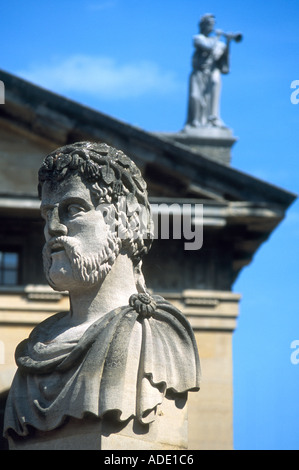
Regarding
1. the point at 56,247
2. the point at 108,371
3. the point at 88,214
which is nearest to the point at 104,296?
the point at 56,247

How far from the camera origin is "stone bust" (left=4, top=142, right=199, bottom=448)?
1310 cm

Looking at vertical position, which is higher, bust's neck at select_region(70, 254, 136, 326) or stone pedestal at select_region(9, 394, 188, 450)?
bust's neck at select_region(70, 254, 136, 326)

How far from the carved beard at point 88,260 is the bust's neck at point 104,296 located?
0.07m

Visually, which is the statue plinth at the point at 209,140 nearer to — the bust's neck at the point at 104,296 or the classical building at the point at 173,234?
the classical building at the point at 173,234

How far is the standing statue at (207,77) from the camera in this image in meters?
36.8

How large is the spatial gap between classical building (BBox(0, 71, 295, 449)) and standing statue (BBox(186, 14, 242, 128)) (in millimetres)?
597

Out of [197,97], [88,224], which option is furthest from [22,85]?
[88,224]

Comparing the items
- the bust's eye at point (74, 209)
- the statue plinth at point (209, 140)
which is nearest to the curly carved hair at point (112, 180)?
the bust's eye at point (74, 209)

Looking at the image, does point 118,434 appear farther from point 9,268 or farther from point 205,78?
point 205,78

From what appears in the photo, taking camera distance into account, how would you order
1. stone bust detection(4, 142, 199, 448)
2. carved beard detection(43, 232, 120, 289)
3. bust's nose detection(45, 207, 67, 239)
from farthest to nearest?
1. bust's nose detection(45, 207, 67, 239)
2. carved beard detection(43, 232, 120, 289)
3. stone bust detection(4, 142, 199, 448)

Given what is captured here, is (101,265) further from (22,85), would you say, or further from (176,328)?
(22,85)

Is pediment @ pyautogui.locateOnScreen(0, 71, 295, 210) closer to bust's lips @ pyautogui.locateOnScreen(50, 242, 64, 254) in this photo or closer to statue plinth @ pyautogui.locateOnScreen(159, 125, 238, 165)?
statue plinth @ pyautogui.locateOnScreen(159, 125, 238, 165)

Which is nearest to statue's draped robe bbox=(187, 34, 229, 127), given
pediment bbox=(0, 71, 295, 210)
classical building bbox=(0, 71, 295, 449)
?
classical building bbox=(0, 71, 295, 449)
